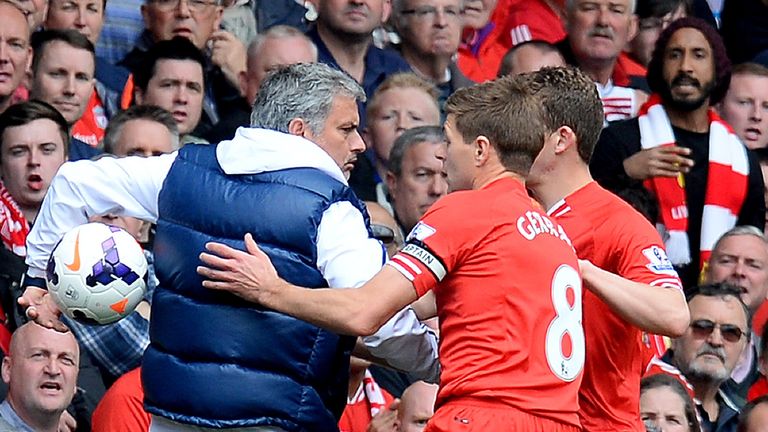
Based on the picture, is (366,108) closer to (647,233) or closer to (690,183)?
(690,183)

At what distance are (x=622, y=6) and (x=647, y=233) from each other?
18.2 feet

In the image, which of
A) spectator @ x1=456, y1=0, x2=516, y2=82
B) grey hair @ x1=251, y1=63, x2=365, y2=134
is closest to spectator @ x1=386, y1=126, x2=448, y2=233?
spectator @ x1=456, y1=0, x2=516, y2=82

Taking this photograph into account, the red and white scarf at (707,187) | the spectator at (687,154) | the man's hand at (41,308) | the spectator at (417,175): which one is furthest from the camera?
the red and white scarf at (707,187)

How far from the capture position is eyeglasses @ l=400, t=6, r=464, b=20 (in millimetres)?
11219

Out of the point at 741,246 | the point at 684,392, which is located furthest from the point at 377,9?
the point at 684,392

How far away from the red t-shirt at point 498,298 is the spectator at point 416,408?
2288 mm

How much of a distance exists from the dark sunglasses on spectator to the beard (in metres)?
2.45

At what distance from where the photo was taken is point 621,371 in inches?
241

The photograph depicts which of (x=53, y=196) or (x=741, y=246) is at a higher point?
(x=53, y=196)

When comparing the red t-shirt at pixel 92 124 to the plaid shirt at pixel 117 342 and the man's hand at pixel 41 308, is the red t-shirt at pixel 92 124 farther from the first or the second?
the man's hand at pixel 41 308

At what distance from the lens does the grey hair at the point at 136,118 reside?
9.40 meters

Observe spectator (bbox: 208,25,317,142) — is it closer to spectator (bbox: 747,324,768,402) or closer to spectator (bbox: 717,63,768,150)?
spectator (bbox: 717,63,768,150)

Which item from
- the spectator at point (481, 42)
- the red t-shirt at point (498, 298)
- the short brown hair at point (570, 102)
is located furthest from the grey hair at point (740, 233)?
the red t-shirt at point (498, 298)

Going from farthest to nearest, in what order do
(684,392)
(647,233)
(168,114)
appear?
(168,114)
(684,392)
(647,233)
